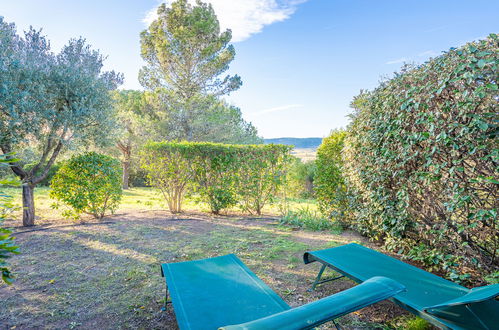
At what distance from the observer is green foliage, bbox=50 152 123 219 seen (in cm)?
660

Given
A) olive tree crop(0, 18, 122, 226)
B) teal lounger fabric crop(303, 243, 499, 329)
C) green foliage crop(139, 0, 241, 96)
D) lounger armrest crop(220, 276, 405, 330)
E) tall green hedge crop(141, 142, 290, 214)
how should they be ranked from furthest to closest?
green foliage crop(139, 0, 241, 96)
tall green hedge crop(141, 142, 290, 214)
olive tree crop(0, 18, 122, 226)
teal lounger fabric crop(303, 243, 499, 329)
lounger armrest crop(220, 276, 405, 330)

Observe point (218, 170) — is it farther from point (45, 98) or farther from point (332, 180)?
point (45, 98)

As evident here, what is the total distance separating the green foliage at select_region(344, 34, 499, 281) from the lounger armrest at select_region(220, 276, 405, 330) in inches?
77.4

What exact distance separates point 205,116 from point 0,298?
49.5 ft

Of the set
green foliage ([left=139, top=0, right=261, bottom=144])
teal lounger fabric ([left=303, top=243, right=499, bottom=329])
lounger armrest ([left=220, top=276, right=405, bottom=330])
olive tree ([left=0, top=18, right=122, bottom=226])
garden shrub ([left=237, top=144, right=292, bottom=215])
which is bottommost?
teal lounger fabric ([left=303, top=243, right=499, bottom=329])

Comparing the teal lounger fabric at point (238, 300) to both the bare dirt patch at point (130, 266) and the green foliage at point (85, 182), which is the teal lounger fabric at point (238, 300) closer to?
the bare dirt patch at point (130, 266)

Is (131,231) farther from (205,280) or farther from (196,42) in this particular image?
(196,42)

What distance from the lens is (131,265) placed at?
4.32m

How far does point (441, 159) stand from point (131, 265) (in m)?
4.94

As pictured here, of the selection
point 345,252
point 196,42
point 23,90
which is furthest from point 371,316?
point 196,42

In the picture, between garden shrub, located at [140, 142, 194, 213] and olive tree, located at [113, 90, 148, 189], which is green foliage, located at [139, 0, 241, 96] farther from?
garden shrub, located at [140, 142, 194, 213]

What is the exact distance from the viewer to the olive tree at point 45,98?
566cm

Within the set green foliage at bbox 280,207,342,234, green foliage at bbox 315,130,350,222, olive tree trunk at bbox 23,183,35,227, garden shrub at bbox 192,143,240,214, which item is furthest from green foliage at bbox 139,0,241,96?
green foliage at bbox 315,130,350,222

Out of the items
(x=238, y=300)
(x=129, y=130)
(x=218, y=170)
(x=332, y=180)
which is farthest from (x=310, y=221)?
(x=129, y=130)
